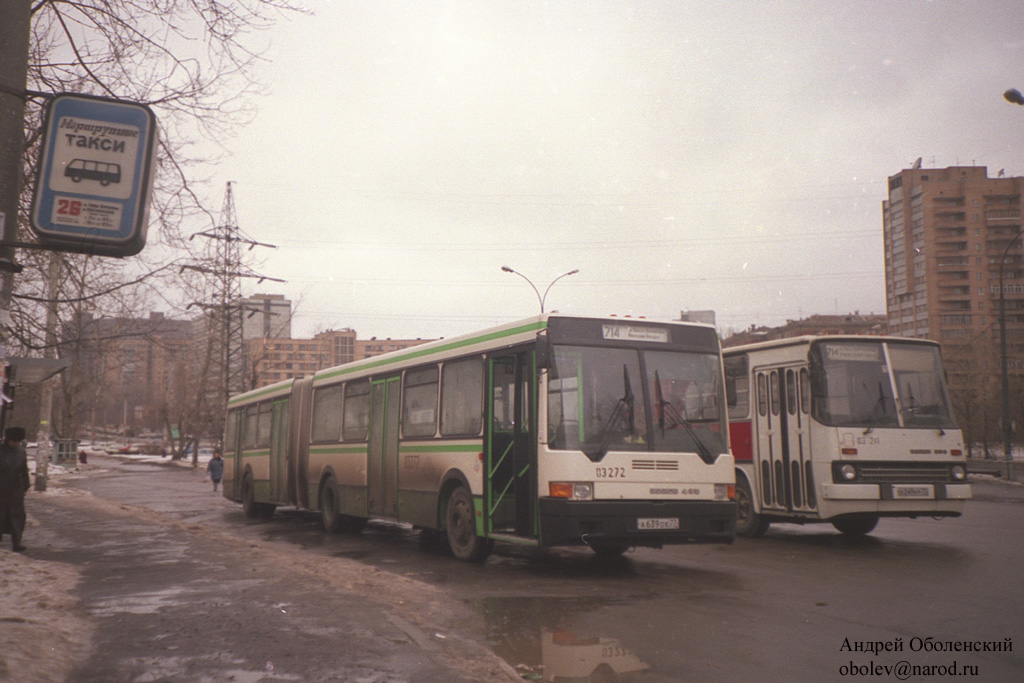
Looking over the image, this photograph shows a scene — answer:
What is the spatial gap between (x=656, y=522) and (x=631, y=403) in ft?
4.47

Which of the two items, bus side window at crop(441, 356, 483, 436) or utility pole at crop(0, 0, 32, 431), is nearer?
utility pole at crop(0, 0, 32, 431)

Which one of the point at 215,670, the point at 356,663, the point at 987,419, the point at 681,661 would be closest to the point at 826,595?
the point at 681,661

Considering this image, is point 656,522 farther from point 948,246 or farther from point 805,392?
point 948,246

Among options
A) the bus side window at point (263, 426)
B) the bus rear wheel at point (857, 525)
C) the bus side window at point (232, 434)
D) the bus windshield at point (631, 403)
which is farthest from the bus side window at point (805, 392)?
the bus side window at point (232, 434)

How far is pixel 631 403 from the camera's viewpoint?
10281mm

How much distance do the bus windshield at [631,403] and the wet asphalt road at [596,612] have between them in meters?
1.53

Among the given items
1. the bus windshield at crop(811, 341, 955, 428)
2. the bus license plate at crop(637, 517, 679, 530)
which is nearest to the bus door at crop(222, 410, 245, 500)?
the bus windshield at crop(811, 341, 955, 428)

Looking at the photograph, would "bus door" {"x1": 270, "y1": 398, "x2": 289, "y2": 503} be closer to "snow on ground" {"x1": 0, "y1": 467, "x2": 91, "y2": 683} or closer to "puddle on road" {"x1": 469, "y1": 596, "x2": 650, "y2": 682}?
"snow on ground" {"x1": 0, "y1": 467, "x2": 91, "y2": 683}

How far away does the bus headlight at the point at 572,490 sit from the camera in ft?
31.9

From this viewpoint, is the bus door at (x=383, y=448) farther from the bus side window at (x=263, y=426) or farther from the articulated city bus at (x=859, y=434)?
the bus side window at (x=263, y=426)

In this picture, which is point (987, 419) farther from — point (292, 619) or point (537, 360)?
point (292, 619)

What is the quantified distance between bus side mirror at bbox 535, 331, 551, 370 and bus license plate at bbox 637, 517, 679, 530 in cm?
201

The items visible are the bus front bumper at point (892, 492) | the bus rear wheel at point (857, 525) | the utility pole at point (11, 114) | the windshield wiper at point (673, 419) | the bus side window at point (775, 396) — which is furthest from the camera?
the bus rear wheel at point (857, 525)

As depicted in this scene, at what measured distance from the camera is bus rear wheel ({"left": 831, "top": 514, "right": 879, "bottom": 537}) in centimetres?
1407
